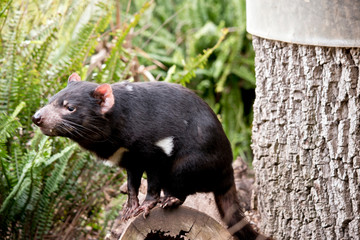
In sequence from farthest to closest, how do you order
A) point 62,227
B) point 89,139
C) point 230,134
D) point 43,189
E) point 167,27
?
point 167,27 → point 230,134 → point 62,227 → point 43,189 → point 89,139

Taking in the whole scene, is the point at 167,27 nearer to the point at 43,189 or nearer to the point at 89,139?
the point at 43,189

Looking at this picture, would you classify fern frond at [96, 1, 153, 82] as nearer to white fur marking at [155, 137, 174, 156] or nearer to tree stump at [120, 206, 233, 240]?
white fur marking at [155, 137, 174, 156]

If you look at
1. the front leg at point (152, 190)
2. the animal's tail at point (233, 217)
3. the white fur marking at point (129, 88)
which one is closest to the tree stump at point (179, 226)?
the front leg at point (152, 190)

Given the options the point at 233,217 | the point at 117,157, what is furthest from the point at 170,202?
the point at 233,217

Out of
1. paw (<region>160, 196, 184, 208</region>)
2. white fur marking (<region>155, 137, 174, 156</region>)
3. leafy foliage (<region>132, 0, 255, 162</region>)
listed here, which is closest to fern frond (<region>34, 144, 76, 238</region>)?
white fur marking (<region>155, 137, 174, 156</region>)

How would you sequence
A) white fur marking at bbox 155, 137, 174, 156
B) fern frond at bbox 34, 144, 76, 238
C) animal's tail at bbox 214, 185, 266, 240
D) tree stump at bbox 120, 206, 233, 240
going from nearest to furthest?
tree stump at bbox 120, 206, 233, 240
white fur marking at bbox 155, 137, 174, 156
animal's tail at bbox 214, 185, 266, 240
fern frond at bbox 34, 144, 76, 238

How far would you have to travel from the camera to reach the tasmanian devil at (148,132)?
2.59 metres

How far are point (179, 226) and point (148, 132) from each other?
54 cm

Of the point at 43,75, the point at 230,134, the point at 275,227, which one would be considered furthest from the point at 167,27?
the point at 275,227

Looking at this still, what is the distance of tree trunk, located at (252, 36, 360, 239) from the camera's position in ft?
9.00

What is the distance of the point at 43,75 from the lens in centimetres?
387

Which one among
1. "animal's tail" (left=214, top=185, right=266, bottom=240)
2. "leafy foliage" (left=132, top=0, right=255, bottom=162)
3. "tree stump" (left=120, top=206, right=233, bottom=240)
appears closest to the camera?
"tree stump" (left=120, top=206, right=233, bottom=240)

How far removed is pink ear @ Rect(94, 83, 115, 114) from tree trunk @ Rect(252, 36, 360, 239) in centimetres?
102

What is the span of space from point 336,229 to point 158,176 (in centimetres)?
112
